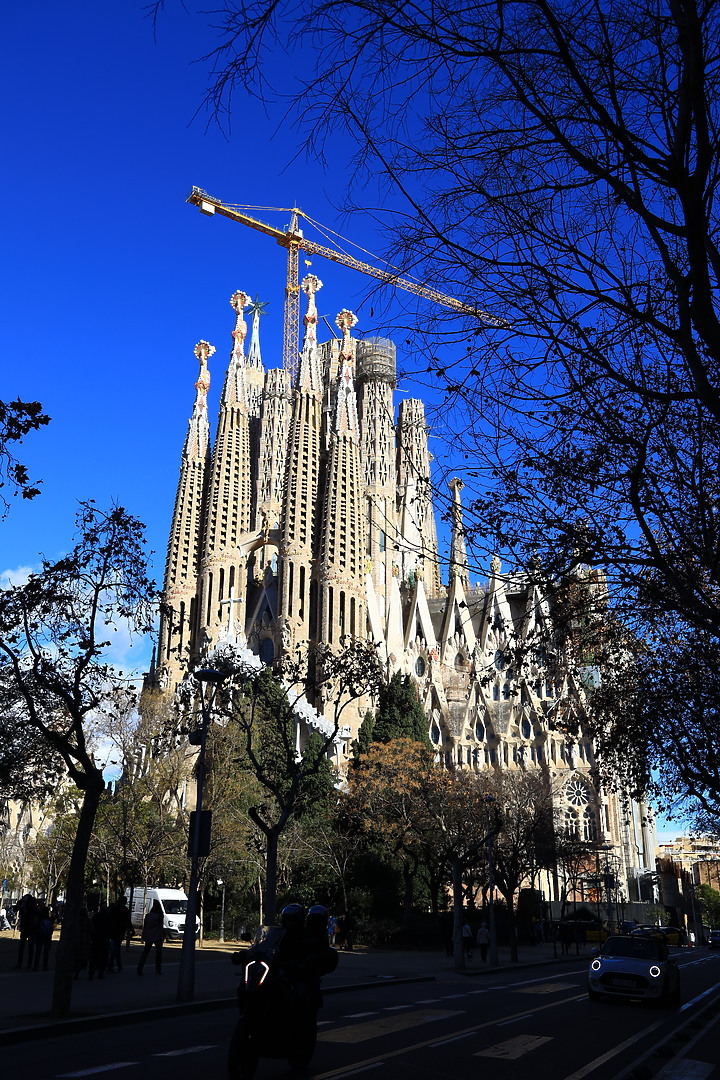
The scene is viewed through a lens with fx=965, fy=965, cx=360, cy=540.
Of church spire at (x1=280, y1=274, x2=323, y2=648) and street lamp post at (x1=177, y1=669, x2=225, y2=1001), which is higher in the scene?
church spire at (x1=280, y1=274, x2=323, y2=648)

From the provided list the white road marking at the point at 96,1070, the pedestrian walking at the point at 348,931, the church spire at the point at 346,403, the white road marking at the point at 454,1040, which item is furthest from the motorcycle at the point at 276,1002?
the church spire at the point at 346,403

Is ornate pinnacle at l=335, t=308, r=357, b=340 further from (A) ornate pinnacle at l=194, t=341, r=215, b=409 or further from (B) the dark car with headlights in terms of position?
(B) the dark car with headlights

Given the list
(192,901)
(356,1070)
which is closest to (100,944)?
A: (192,901)

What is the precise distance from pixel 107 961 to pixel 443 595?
66386 mm

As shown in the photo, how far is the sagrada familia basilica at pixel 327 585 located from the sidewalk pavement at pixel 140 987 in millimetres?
26511

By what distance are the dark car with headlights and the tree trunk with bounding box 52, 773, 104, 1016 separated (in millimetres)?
8193

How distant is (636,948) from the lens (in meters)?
15.4

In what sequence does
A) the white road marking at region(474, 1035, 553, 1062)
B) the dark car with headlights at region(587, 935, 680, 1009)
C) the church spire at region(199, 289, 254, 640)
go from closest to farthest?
the white road marking at region(474, 1035, 553, 1062) → the dark car with headlights at region(587, 935, 680, 1009) → the church spire at region(199, 289, 254, 640)

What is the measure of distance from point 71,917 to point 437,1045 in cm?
455

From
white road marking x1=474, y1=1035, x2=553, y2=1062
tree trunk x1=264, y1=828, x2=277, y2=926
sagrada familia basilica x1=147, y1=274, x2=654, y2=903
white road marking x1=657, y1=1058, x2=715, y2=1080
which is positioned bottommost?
white road marking x1=657, y1=1058, x2=715, y2=1080

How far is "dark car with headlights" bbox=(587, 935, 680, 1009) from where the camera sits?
47.5ft

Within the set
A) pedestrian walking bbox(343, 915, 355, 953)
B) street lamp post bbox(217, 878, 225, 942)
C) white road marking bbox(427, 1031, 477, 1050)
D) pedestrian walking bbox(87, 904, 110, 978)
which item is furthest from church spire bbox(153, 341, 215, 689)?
white road marking bbox(427, 1031, 477, 1050)

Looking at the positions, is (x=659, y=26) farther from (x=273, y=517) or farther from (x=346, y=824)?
(x=273, y=517)

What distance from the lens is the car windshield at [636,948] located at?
15188mm
